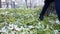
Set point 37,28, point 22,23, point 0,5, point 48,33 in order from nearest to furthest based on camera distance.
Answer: point 48,33, point 37,28, point 22,23, point 0,5

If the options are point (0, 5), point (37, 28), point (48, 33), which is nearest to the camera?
point (48, 33)

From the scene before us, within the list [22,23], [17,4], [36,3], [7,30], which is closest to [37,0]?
[36,3]

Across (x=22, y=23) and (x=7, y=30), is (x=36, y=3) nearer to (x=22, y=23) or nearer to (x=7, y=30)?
(x=22, y=23)

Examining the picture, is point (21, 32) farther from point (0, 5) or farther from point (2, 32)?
point (0, 5)

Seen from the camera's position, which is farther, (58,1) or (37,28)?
(37,28)

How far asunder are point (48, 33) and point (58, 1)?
0.40 metres

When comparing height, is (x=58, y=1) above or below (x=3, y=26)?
above

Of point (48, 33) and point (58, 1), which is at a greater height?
point (58, 1)

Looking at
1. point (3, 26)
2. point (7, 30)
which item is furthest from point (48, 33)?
point (3, 26)

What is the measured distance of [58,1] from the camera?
1916 millimetres

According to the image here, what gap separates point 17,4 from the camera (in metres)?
4.82

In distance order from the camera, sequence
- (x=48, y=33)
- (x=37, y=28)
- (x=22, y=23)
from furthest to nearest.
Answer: (x=22, y=23) < (x=37, y=28) < (x=48, y=33)

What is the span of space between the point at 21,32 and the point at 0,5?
2.96m

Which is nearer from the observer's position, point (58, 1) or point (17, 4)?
point (58, 1)
